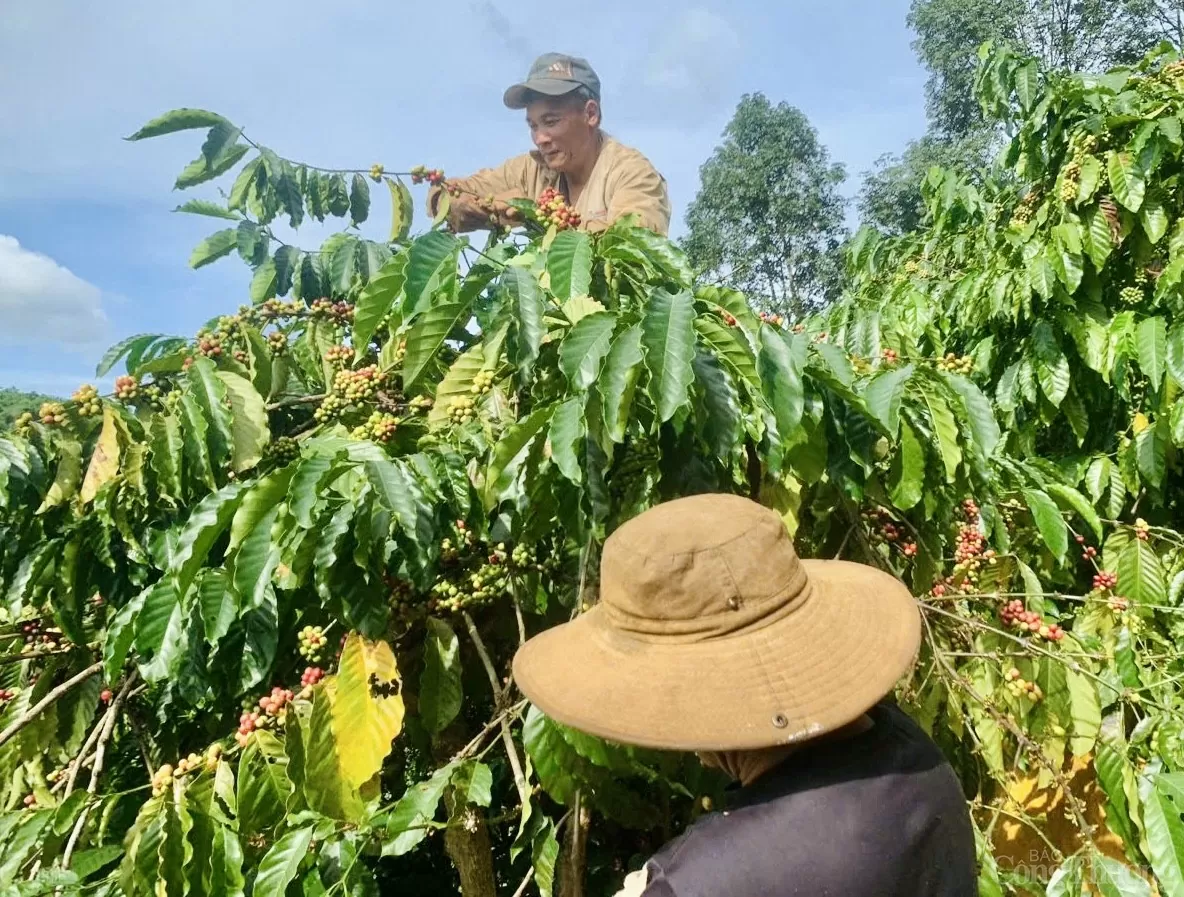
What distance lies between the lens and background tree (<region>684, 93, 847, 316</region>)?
20.8 metres

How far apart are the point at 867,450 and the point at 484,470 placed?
2.16 ft

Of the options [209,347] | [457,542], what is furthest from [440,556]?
[209,347]

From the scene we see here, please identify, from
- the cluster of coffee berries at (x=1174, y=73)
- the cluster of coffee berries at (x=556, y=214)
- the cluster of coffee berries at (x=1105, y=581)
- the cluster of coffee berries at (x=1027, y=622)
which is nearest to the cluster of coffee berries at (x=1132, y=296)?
the cluster of coffee berries at (x=1174, y=73)

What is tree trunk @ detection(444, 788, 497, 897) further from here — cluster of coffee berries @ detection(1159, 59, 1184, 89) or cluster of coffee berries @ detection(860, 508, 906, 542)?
cluster of coffee berries @ detection(1159, 59, 1184, 89)

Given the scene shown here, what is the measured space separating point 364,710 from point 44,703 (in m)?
0.80

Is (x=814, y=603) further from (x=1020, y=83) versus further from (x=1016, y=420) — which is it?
(x=1020, y=83)

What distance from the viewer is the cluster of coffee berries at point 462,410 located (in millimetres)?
1662

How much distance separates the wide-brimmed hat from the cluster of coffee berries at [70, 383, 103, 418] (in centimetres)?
121

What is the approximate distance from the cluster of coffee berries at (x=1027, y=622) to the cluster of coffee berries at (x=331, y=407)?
4.74ft

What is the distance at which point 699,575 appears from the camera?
0.98 m

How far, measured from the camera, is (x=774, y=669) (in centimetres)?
97

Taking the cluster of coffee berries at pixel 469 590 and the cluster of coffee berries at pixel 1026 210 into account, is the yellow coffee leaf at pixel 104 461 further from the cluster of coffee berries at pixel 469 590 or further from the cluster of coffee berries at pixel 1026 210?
the cluster of coffee berries at pixel 1026 210

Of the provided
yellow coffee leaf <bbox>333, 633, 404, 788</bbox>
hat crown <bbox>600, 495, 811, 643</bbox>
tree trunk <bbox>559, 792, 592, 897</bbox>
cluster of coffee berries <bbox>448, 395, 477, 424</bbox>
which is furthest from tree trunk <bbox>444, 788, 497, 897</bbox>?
hat crown <bbox>600, 495, 811, 643</bbox>

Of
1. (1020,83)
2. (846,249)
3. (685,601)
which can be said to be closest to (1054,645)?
(685,601)
